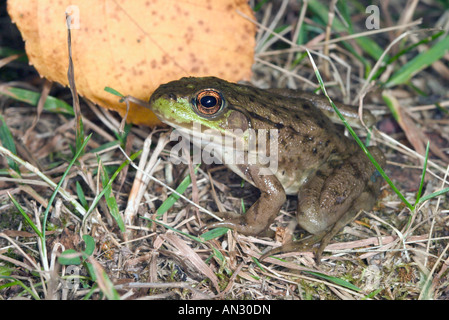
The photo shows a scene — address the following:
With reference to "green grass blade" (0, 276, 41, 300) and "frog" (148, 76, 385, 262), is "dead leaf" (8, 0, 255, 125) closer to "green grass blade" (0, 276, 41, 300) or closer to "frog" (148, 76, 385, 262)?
"frog" (148, 76, 385, 262)

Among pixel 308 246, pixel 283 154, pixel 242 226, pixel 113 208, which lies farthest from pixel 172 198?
pixel 308 246

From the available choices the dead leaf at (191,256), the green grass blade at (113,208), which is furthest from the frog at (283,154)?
the green grass blade at (113,208)

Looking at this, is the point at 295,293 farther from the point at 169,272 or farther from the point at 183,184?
the point at 183,184

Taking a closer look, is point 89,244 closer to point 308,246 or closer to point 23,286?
point 23,286

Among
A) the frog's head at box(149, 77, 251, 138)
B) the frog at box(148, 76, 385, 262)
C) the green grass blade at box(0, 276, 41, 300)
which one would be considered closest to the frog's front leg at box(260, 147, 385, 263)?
the frog at box(148, 76, 385, 262)
